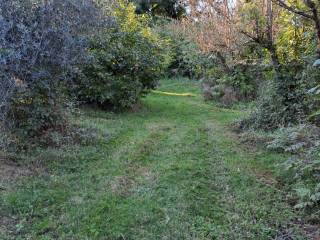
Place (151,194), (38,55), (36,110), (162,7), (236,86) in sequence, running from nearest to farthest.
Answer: (151,194)
(38,55)
(36,110)
(236,86)
(162,7)

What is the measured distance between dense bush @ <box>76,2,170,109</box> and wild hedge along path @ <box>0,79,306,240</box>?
115 inches

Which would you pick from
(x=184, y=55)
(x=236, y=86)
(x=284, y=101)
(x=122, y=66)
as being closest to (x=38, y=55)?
(x=122, y=66)

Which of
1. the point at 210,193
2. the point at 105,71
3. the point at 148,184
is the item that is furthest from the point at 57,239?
the point at 105,71

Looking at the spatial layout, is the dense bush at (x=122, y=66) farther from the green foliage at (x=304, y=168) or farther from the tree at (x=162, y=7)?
the tree at (x=162, y=7)

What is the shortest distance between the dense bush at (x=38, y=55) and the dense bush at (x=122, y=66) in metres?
2.89

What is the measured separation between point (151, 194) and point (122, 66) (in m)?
6.39

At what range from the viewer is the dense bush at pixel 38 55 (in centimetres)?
496

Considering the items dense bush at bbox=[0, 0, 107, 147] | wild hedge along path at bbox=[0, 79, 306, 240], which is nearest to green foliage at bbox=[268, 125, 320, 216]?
wild hedge along path at bbox=[0, 79, 306, 240]

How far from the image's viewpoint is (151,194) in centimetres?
438

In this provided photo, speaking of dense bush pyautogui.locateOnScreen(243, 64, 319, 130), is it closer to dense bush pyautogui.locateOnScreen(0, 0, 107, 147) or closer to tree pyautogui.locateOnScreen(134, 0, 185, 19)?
dense bush pyautogui.locateOnScreen(0, 0, 107, 147)

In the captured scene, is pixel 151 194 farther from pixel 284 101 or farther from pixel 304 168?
pixel 284 101

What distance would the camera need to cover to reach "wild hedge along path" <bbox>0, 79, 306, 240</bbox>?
142 inches

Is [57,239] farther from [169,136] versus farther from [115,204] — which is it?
[169,136]

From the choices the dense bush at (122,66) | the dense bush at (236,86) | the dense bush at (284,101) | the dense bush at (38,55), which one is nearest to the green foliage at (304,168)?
the dense bush at (284,101)
